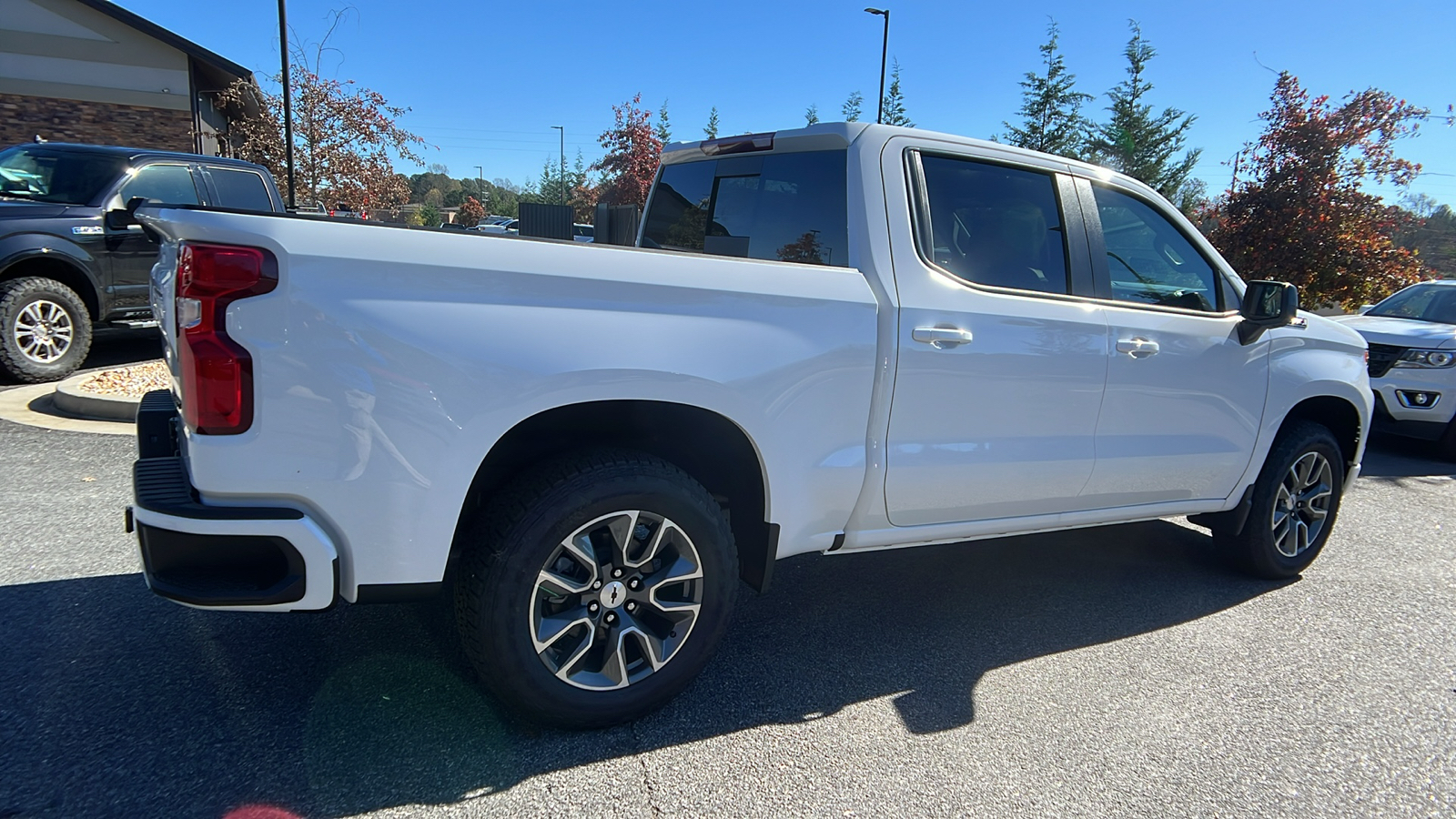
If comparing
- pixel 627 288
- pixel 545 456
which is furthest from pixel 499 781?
pixel 627 288

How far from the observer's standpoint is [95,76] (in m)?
18.5

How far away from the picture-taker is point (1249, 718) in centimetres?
313

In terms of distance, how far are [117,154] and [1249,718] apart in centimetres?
924

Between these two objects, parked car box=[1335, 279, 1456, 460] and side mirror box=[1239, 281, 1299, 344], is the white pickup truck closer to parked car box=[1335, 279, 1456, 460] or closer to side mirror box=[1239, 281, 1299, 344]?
side mirror box=[1239, 281, 1299, 344]

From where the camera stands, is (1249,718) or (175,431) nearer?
(175,431)

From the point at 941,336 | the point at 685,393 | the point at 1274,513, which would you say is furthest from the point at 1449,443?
the point at 685,393

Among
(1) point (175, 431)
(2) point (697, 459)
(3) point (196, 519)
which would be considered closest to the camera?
(3) point (196, 519)

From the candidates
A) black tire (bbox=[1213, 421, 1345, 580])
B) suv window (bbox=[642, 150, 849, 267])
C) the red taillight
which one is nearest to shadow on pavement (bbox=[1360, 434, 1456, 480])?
black tire (bbox=[1213, 421, 1345, 580])

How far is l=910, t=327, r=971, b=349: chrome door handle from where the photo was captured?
3.05 meters

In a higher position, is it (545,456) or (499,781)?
(545,456)

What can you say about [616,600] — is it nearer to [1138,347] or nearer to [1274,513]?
[1138,347]

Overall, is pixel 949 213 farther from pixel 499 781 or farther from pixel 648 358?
pixel 499 781

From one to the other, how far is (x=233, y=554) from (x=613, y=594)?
1.05m

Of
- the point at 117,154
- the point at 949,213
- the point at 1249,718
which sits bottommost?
the point at 1249,718
